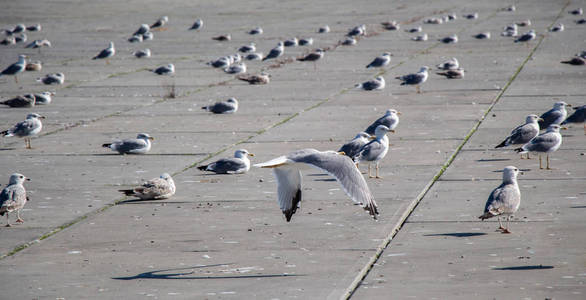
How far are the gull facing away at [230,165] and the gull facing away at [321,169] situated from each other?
164 inches

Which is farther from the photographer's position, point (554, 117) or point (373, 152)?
point (554, 117)

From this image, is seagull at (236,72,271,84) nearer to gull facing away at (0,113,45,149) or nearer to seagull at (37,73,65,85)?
seagull at (37,73,65,85)

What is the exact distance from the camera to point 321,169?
9.51 metres

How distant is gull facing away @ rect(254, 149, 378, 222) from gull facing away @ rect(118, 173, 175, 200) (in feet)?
9.45

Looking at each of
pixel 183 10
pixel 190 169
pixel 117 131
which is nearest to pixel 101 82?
pixel 117 131

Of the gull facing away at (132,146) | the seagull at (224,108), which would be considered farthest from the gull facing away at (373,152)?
the seagull at (224,108)

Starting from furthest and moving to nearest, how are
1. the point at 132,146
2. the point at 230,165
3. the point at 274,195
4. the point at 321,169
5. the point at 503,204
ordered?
the point at 132,146 → the point at 230,165 → the point at 274,195 → the point at 503,204 → the point at 321,169

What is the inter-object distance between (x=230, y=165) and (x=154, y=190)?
1.96 metres

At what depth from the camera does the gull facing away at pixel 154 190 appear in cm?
1256

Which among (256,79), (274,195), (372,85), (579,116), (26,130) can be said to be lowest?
(274,195)

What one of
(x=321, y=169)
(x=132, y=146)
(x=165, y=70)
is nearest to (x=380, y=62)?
(x=165, y=70)

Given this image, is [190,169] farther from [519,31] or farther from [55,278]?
[519,31]

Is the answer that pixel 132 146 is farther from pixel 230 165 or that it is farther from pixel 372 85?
pixel 372 85

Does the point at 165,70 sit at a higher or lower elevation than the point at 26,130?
higher
